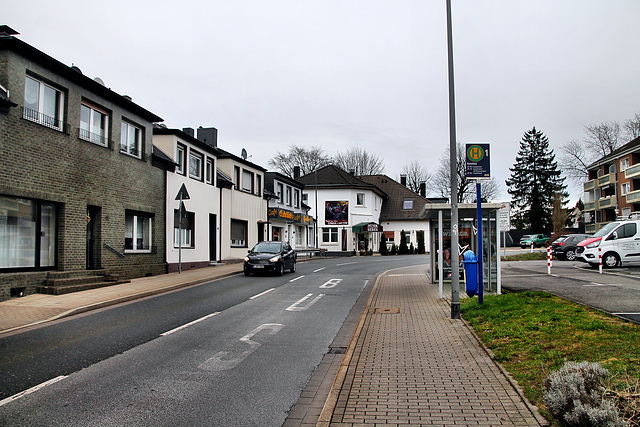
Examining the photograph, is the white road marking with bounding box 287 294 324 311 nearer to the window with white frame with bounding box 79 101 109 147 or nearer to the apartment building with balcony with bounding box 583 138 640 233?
the window with white frame with bounding box 79 101 109 147

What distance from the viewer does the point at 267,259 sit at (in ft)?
70.2

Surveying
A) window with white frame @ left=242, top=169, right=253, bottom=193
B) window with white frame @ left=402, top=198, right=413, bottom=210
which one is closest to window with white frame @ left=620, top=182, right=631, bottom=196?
window with white frame @ left=402, top=198, right=413, bottom=210

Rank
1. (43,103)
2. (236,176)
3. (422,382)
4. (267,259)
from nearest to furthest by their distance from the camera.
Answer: (422,382) → (43,103) → (267,259) → (236,176)

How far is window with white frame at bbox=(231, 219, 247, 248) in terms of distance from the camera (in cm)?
3120

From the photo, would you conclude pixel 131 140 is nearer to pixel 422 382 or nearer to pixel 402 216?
pixel 422 382

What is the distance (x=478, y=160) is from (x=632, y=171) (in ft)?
166

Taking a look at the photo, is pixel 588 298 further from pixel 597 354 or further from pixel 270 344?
pixel 270 344

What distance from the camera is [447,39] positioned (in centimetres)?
1114

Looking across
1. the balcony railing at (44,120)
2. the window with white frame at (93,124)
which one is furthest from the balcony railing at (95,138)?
the balcony railing at (44,120)

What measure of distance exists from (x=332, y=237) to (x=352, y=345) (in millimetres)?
50020

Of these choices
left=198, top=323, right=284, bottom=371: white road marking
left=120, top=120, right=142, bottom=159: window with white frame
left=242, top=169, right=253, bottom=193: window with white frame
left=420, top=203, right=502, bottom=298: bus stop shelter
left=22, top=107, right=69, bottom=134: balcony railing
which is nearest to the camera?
left=198, top=323, right=284, bottom=371: white road marking

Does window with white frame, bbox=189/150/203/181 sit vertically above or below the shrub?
above

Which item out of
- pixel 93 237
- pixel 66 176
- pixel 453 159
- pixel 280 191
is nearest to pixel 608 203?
pixel 280 191

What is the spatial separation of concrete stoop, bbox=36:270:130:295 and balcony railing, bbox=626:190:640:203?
172 ft
